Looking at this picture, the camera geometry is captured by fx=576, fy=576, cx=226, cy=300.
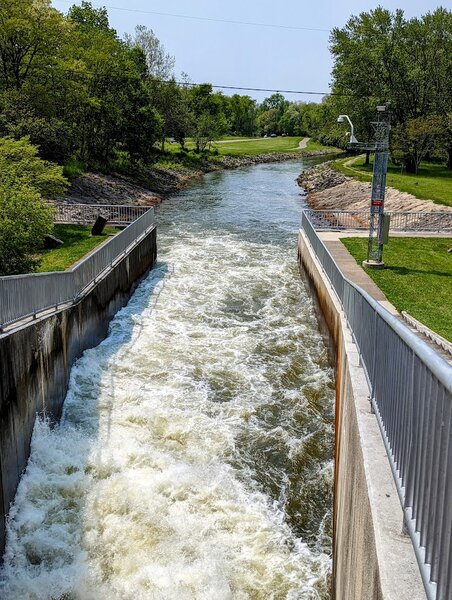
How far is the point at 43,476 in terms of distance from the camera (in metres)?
9.51

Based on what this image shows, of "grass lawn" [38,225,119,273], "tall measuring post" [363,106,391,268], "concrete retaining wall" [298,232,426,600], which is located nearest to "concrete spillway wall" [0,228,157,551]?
"grass lawn" [38,225,119,273]

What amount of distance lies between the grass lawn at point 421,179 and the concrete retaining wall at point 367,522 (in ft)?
96.1

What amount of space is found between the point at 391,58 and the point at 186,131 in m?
28.9

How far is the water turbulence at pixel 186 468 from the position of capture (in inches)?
301

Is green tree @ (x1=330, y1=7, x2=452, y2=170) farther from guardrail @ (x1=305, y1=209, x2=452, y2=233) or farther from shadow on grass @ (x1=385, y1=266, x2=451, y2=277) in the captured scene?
shadow on grass @ (x1=385, y1=266, x2=451, y2=277)

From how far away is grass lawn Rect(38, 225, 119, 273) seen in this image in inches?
714

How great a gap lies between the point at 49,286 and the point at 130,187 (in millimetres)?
34834

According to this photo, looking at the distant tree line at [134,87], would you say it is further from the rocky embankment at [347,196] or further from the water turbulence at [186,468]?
the water turbulence at [186,468]

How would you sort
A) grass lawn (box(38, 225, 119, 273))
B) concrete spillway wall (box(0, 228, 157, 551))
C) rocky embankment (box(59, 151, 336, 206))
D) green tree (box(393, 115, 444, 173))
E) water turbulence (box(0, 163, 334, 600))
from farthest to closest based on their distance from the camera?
green tree (box(393, 115, 444, 173)) → rocky embankment (box(59, 151, 336, 206)) → grass lawn (box(38, 225, 119, 273)) → concrete spillway wall (box(0, 228, 157, 551)) → water turbulence (box(0, 163, 334, 600))

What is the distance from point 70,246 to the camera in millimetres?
21172

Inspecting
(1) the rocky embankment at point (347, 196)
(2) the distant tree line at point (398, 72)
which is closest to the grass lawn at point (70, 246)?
(1) the rocky embankment at point (347, 196)

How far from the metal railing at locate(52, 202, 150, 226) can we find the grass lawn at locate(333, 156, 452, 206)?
18141 millimetres

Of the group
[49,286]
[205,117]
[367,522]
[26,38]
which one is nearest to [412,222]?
[49,286]

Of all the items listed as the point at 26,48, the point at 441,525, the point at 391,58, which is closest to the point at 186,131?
the point at 391,58
